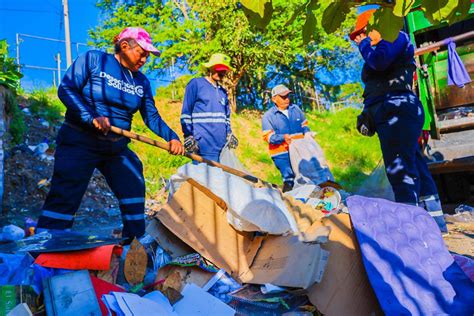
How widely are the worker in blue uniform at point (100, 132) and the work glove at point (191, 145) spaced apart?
0.99m

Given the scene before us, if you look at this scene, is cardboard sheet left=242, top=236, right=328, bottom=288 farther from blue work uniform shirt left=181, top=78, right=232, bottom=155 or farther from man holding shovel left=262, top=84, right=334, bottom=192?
man holding shovel left=262, top=84, right=334, bottom=192

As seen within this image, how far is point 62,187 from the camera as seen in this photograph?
263cm

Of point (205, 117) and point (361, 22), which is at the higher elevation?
point (361, 22)

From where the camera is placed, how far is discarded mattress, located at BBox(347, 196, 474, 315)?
1.99 m

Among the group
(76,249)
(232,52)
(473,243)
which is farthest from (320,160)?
(232,52)

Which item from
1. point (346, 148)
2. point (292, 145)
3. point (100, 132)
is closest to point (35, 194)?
point (292, 145)

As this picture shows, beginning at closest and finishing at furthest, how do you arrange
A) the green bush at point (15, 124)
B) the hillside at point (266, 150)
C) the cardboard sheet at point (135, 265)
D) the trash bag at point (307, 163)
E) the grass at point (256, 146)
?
the cardboard sheet at point (135, 265)
the trash bag at point (307, 163)
the green bush at point (15, 124)
the grass at point (256, 146)
the hillside at point (266, 150)

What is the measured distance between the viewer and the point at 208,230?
2430mm

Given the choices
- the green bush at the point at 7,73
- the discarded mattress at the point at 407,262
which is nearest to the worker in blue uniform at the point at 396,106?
the discarded mattress at the point at 407,262

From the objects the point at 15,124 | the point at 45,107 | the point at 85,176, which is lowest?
the point at 85,176

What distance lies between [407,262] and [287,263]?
0.63 metres

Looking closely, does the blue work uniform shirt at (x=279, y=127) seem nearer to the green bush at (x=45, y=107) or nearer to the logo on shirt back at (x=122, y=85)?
the logo on shirt back at (x=122, y=85)

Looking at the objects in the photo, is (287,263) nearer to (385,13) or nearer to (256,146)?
(385,13)

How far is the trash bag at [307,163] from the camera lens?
5051 millimetres
